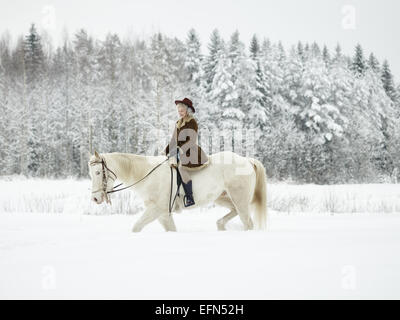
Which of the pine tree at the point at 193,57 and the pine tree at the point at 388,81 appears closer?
the pine tree at the point at 193,57

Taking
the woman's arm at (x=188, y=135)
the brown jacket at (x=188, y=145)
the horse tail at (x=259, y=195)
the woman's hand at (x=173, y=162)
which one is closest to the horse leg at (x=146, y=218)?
the woman's hand at (x=173, y=162)

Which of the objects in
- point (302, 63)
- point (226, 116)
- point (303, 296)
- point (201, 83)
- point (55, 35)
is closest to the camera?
point (303, 296)

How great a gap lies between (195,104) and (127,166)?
21733 mm

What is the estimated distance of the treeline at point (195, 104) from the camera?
24594mm

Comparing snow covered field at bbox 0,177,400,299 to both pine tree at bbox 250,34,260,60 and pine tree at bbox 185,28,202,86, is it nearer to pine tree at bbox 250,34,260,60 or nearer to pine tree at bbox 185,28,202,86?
pine tree at bbox 185,28,202,86

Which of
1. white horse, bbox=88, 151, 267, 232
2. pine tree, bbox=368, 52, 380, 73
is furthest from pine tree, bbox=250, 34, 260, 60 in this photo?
white horse, bbox=88, 151, 267, 232

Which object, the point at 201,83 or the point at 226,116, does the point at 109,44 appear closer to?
the point at 201,83

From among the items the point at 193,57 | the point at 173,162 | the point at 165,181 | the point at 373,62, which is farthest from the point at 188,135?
the point at 373,62

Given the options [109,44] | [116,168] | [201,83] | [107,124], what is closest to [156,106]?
[107,124]

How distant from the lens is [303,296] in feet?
6.91

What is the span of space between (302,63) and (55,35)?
91.7 feet

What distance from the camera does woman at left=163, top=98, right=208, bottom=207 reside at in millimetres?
5453

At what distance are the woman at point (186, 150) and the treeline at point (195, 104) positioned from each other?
55.8ft

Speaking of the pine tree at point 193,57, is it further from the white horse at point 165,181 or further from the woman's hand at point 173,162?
the woman's hand at point 173,162
